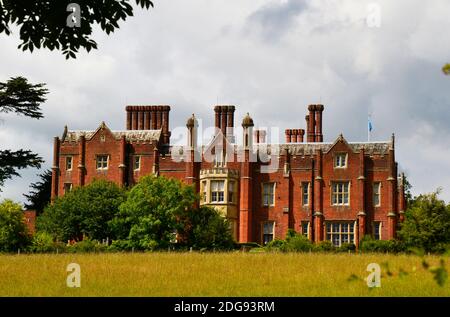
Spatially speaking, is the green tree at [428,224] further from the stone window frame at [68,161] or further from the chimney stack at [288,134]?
the stone window frame at [68,161]

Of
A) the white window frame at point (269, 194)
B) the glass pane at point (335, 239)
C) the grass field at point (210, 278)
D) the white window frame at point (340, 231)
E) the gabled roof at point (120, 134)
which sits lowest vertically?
the grass field at point (210, 278)

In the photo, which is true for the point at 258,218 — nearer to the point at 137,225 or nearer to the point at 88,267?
the point at 137,225

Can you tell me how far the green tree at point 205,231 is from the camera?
145 feet

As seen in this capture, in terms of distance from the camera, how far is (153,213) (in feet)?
145

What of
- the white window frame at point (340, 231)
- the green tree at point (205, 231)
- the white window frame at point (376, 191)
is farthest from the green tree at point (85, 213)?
the white window frame at point (376, 191)

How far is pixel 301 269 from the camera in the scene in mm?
23359

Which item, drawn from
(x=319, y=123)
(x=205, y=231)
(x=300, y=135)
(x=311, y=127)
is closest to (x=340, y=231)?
(x=311, y=127)

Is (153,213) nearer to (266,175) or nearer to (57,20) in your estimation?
(266,175)

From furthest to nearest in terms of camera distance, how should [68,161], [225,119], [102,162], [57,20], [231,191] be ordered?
[225,119], [68,161], [102,162], [231,191], [57,20]

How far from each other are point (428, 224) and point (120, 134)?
847 inches

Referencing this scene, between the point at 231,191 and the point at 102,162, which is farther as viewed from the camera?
the point at 102,162

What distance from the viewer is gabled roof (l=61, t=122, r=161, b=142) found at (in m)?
56.2

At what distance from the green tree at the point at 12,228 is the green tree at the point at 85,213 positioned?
2.04 m
